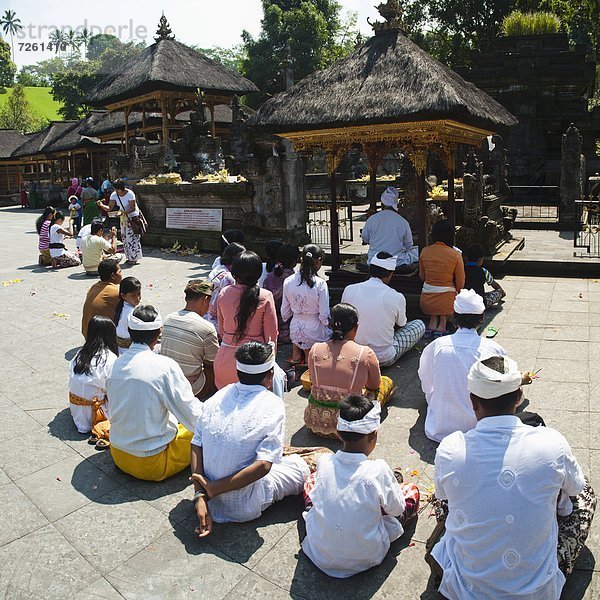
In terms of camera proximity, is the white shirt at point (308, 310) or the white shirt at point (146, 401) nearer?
the white shirt at point (146, 401)

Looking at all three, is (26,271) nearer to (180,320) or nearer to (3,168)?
(180,320)

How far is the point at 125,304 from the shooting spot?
673 centimetres

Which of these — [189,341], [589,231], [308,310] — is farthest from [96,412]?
[589,231]

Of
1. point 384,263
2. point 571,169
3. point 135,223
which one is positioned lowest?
point 384,263

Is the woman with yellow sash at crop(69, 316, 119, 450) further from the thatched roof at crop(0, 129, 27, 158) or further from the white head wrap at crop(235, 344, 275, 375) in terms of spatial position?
the thatched roof at crop(0, 129, 27, 158)

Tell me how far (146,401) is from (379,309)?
2935 millimetres

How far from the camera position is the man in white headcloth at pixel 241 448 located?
3.98m

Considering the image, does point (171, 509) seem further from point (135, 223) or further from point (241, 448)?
point (135, 223)

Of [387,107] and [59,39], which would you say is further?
[59,39]

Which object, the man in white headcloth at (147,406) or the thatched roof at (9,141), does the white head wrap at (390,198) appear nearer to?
the man in white headcloth at (147,406)

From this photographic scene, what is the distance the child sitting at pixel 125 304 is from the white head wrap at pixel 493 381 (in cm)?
425

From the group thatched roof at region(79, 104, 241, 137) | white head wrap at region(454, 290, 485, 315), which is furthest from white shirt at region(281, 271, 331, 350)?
thatched roof at region(79, 104, 241, 137)

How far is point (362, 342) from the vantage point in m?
6.86

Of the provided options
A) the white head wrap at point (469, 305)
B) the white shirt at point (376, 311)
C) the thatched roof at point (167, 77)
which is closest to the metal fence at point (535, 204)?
the white shirt at point (376, 311)
